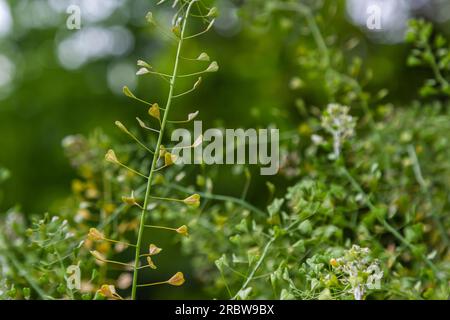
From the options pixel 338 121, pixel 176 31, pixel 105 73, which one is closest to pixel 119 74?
pixel 105 73

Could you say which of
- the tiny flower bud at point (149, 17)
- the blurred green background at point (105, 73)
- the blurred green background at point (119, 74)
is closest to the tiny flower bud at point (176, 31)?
the tiny flower bud at point (149, 17)

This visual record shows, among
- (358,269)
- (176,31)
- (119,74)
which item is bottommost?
(119,74)

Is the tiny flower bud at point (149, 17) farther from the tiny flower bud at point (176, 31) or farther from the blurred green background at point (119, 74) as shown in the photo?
the blurred green background at point (119, 74)

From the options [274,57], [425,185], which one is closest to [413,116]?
[425,185]

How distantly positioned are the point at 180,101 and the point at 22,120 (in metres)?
0.92

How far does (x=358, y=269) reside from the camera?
1.48ft

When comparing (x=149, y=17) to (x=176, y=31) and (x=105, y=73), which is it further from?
(x=105, y=73)

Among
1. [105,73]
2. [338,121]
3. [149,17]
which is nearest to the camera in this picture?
[149,17]

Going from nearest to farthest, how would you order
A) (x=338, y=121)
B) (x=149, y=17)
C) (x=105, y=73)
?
1. (x=149, y=17)
2. (x=338, y=121)
3. (x=105, y=73)

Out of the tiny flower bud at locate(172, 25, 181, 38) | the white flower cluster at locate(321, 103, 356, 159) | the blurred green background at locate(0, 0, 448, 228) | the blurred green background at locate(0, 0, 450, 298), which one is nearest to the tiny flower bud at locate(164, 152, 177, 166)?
the tiny flower bud at locate(172, 25, 181, 38)

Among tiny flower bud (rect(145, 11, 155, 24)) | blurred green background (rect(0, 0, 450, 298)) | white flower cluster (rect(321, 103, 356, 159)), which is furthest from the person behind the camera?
blurred green background (rect(0, 0, 450, 298))

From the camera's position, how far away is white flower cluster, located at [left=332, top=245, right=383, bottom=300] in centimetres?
44

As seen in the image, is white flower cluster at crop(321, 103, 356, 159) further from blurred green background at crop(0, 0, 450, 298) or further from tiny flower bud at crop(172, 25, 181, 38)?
blurred green background at crop(0, 0, 450, 298)
